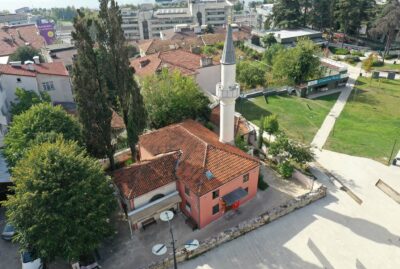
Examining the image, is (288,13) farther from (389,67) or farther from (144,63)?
(144,63)

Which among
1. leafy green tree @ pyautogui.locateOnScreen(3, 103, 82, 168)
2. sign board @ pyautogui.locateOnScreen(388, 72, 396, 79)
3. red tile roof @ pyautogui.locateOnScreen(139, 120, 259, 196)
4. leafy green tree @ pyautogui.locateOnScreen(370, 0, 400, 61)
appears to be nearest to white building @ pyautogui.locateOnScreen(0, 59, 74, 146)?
leafy green tree @ pyautogui.locateOnScreen(3, 103, 82, 168)

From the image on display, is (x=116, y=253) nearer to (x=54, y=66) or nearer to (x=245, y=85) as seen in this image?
(x=54, y=66)

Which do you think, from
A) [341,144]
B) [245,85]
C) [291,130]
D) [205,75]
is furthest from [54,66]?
[341,144]

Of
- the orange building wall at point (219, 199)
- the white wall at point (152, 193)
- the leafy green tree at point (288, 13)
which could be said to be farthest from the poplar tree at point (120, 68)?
the leafy green tree at point (288, 13)

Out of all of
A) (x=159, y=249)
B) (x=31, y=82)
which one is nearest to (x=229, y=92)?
(x=159, y=249)

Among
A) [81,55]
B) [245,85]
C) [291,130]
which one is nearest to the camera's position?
[81,55]
